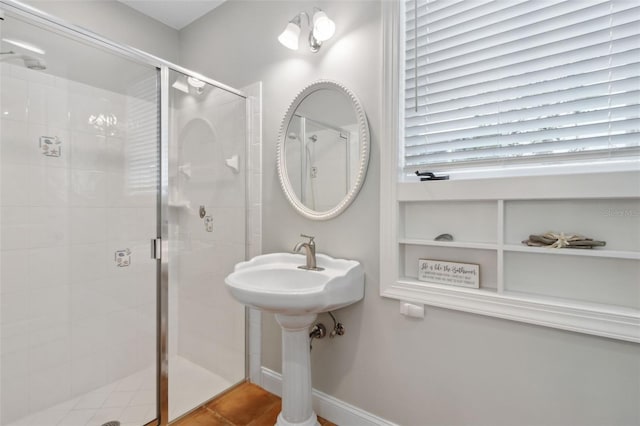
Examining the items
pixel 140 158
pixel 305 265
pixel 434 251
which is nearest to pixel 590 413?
pixel 434 251

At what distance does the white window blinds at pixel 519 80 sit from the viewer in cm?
106

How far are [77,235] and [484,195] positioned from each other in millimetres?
1997

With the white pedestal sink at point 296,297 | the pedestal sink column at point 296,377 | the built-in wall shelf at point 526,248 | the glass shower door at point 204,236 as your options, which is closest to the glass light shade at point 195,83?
the glass shower door at point 204,236

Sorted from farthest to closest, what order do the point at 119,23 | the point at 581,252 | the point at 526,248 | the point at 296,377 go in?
the point at 119,23
the point at 296,377
the point at 526,248
the point at 581,252

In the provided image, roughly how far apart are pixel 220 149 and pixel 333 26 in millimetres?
958

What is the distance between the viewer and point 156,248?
5.43 ft

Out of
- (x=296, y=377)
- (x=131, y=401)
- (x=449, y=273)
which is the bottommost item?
(x=131, y=401)

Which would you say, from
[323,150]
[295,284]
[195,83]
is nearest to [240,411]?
[295,284]

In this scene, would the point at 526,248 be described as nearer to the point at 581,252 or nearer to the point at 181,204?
the point at 581,252

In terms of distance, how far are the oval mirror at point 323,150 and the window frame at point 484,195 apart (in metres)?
0.16

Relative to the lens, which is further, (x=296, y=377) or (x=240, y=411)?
(x=240, y=411)

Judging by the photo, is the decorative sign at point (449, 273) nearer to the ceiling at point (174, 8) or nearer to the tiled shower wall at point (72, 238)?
the tiled shower wall at point (72, 238)

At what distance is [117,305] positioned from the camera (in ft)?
5.73

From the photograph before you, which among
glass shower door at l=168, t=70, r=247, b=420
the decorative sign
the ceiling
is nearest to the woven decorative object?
the decorative sign
